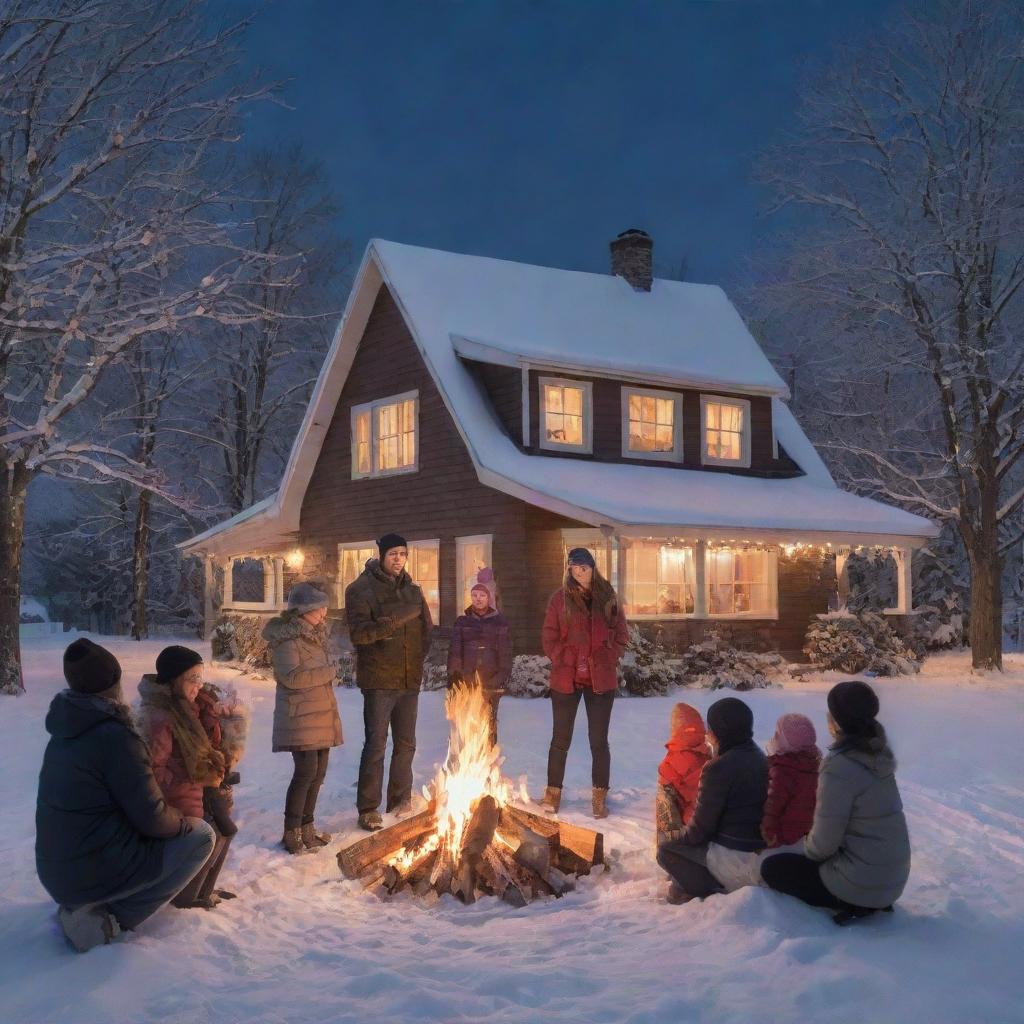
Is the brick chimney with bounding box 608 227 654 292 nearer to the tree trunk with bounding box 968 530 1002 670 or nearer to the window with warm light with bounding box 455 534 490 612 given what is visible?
the window with warm light with bounding box 455 534 490 612

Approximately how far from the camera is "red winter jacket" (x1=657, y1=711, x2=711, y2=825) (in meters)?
5.80

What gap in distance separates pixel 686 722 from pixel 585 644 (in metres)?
1.69

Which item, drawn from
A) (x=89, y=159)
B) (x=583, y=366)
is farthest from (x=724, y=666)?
(x=89, y=159)

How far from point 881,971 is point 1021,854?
9.11ft

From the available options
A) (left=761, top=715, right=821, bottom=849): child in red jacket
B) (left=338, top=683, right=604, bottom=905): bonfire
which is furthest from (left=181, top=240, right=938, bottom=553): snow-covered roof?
(left=761, top=715, right=821, bottom=849): child in red jacket

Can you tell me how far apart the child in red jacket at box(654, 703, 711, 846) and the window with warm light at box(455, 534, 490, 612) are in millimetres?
10927

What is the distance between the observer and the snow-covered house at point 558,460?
16.1 metres

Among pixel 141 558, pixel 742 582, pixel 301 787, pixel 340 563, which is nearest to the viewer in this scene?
pixel 301 787

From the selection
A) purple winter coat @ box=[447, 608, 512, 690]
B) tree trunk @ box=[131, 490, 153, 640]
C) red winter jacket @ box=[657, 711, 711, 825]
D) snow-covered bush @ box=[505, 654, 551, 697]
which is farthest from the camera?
tree trunk @ box=[131, 490, 153, 640]

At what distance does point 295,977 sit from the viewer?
14.2 feet

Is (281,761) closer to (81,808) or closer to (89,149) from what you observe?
(81,808)

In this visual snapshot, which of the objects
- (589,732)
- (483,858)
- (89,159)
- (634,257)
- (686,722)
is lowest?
(483,858)

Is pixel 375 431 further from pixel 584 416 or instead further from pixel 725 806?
pixel 725 806

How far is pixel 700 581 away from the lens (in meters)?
16.4
